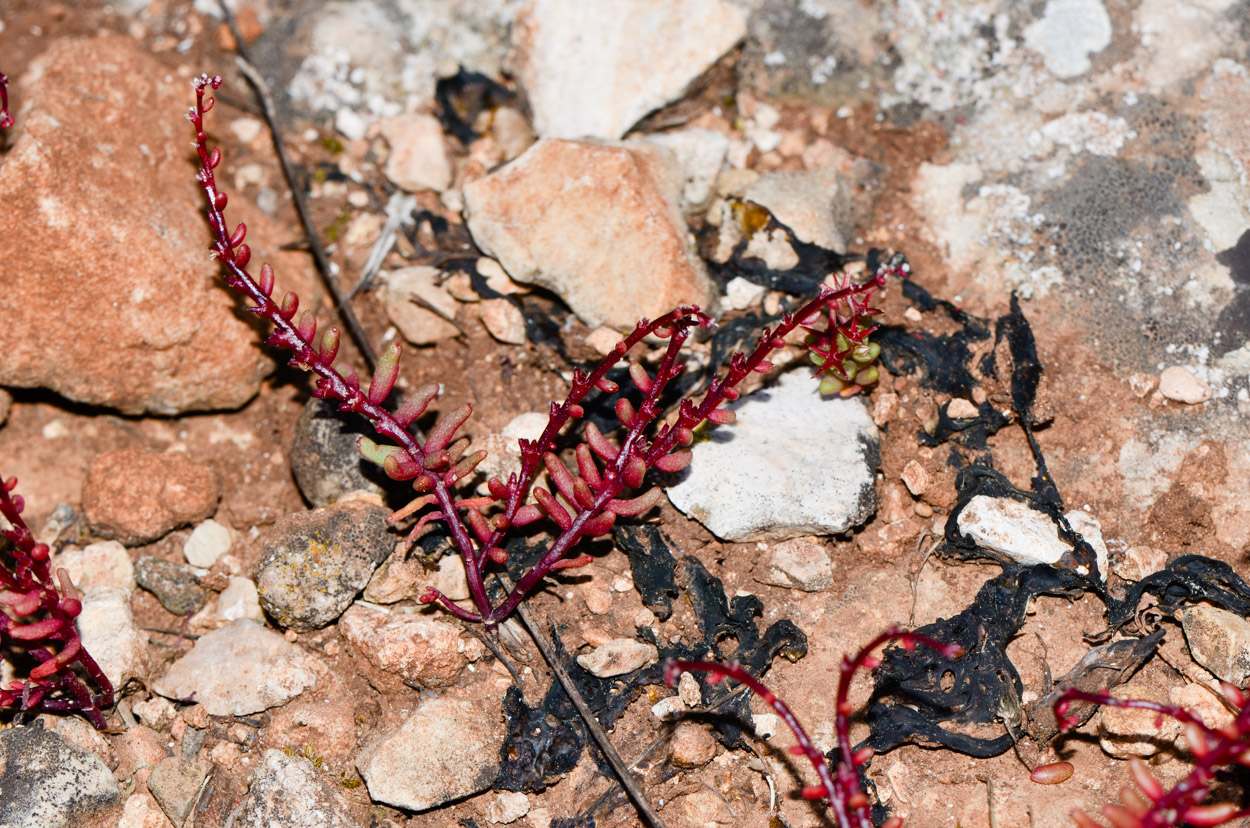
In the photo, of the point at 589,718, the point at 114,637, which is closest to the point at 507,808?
the point at 589,718

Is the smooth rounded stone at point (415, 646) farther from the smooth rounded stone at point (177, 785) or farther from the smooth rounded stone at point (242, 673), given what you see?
the smooth rounded stone at point (177, 785)

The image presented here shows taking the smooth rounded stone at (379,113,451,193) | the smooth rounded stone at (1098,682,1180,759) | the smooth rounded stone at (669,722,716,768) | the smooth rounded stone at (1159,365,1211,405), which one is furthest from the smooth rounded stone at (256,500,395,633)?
the smooth rounded stone at (1159,365,1211,405)

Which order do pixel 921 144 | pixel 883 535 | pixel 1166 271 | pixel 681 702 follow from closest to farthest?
pixel 681 702, pixel 883 535, pixel 1166 271, pixel 921 144

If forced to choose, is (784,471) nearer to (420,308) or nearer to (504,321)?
(504,321)

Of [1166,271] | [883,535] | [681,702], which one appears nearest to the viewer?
[681,702]

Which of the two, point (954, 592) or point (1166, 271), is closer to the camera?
point (954, 592)

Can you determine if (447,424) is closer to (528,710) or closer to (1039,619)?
(528,710)

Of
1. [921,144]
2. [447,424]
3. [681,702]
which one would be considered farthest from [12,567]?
[921,144]
